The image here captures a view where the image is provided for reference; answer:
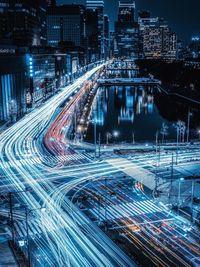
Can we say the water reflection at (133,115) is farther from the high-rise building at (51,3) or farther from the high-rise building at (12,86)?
the high-rise building at (51,3)

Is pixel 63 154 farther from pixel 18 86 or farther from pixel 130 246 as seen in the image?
pixel 18 86

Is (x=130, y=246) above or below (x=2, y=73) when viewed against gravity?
below

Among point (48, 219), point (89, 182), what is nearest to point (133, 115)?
point (89, 182)

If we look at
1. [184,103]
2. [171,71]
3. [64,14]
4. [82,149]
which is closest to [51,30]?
[64,14]

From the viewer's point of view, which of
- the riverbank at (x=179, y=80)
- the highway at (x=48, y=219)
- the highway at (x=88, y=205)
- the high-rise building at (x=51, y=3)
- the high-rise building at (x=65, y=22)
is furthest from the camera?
the high-rise building at (x=51, y=3)

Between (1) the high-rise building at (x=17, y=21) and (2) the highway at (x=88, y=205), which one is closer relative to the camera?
(2) the highway at (x=88, y=205)

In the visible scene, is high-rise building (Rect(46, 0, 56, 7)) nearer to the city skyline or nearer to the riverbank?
the riverbank

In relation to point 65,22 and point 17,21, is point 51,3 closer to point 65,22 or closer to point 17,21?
point 65,22

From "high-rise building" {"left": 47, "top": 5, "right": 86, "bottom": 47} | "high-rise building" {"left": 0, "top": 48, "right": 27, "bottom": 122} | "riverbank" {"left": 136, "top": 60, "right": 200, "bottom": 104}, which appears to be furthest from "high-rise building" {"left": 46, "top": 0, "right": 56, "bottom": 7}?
"high-rise building" {"left": 0, "top": 48, "right": 27, "bottom": 122}

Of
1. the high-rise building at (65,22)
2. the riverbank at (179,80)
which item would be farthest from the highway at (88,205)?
the high-rise building at (65,22)
